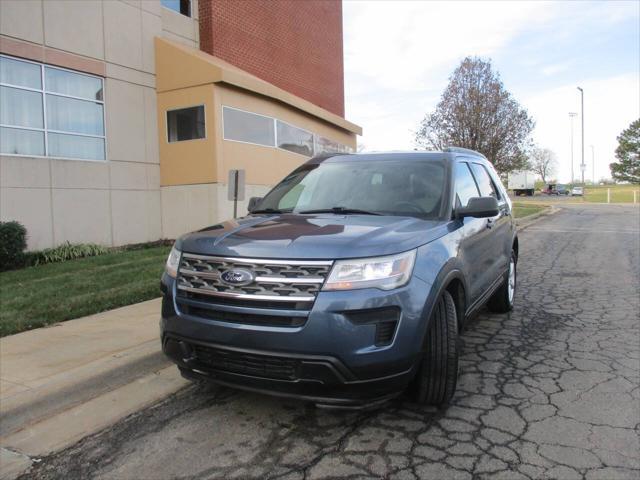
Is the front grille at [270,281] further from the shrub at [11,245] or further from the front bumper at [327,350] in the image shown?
the shrub at [11,245]

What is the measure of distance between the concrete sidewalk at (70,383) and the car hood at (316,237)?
1423mm

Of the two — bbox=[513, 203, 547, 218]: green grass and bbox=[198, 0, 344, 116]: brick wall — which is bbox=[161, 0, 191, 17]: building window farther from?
bbox=[513, 203, 547, 218]: green grass

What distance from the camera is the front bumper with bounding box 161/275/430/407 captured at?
2.76 m

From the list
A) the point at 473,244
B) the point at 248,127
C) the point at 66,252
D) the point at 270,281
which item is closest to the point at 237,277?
the point at 270,281

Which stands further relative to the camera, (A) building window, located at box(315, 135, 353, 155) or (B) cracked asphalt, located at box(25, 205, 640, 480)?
(A) building window, located at box(315, 135, 353, 155)

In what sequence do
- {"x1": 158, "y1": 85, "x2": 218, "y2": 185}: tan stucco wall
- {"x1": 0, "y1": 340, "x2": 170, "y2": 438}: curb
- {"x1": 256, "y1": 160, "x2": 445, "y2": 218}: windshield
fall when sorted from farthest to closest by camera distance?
{"x1": 158, "y1": 85, "x2": 218, "y2": 185}: tan stucco wall < {"x1": 256, "y1": 160, "x2": 445, "y2": 218}: windshield < {"x1": 0, "y1": 340, "x2": 170, "y2": 438}: curb

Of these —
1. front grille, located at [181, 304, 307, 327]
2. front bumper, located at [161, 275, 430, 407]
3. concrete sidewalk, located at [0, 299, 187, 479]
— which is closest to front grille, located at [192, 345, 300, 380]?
front bumper, located at [161, 275, 430, 407]

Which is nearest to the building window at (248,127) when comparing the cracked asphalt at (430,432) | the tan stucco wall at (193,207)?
the tan stucco wall at (193,207)

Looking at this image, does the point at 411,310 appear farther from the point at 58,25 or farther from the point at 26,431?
the point at 58,25

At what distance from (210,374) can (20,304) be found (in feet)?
16.3

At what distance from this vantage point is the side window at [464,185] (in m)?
4.29

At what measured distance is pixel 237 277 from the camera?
2938 mm

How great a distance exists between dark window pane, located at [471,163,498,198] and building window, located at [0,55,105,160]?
35.0ft

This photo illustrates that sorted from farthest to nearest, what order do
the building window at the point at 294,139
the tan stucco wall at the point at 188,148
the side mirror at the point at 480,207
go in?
the building window at the point at 294,139, the tan stucco wall at the point at 188,148, the side mirror at the point at 480,207
